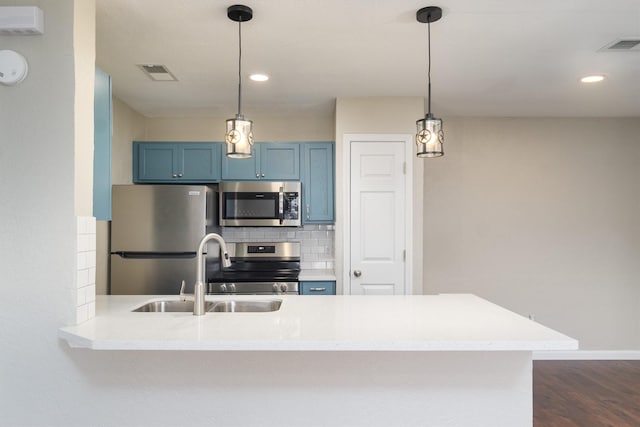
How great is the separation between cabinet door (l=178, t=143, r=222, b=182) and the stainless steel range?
746 mm

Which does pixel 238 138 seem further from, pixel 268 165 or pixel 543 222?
pixel 543 222

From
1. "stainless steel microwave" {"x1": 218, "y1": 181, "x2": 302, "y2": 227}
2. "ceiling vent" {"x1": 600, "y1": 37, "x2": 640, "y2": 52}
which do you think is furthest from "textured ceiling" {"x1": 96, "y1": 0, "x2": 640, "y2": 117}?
"stainless steel microwave" {"x1": 218, "y1": 181, "x2": 302, "y2": 227}

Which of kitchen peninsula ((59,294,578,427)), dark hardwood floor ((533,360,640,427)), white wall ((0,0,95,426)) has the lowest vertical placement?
dark hardwood floor ((533,360,640,427))

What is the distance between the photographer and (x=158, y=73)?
322 centimetres

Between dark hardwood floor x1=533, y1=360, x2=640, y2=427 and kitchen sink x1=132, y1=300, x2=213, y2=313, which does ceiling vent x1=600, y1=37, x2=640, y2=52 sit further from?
kitchen sink x1=132, y1=300, x2=213, y2=313

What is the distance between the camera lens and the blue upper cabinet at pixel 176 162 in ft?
13.8

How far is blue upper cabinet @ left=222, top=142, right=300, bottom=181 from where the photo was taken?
4207 mm

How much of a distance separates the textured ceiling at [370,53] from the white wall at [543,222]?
1.60 ft

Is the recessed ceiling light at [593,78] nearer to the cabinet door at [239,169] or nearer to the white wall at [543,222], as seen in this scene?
the white wall at [543,222]

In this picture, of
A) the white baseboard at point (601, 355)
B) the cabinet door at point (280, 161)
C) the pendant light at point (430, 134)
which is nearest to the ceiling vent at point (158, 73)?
the cabinet door at point (280, 161)

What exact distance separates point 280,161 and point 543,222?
2766 mm

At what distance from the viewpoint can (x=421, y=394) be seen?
187 centimetres

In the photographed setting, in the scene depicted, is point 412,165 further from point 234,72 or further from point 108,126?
point 108,126

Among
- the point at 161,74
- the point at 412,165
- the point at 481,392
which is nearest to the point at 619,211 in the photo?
the point at 412,165
